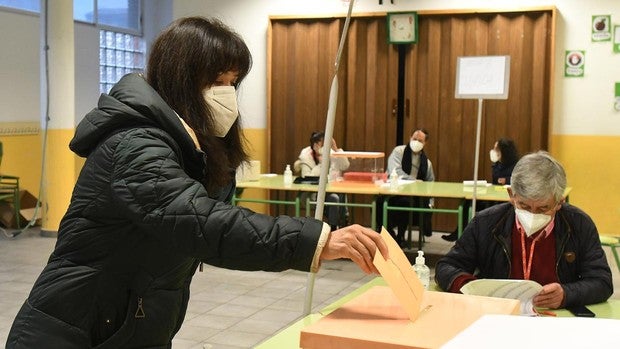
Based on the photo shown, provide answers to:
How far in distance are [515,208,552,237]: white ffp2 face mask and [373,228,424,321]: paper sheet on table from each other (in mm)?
1258

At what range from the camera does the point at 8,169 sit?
8.84 metres

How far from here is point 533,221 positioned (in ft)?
8.46

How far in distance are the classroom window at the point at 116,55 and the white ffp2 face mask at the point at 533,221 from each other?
802cm

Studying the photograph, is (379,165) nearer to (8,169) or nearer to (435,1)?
(435,1)

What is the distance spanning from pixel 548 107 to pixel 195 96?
23.7 feet

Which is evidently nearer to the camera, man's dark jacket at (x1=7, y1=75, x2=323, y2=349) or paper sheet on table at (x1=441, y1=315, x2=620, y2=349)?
paper sheet on table at (x1=441, y1=315, x2=620, y2=349)

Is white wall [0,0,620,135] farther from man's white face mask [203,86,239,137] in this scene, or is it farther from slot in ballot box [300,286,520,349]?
slot in ballot box [300,286,520,349]

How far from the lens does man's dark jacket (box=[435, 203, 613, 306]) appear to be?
2.55 meters

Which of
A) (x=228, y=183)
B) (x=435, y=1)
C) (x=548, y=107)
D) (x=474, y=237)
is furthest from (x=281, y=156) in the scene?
(x=228, y=183)

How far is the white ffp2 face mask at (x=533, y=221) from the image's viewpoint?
258cm

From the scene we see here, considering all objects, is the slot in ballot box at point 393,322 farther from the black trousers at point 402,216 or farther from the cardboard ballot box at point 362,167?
the black trousers at point 402,216

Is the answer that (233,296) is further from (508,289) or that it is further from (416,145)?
(508,289)

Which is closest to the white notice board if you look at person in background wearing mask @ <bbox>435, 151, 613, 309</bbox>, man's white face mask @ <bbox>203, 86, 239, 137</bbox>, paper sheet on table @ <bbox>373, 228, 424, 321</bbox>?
person in background wearing mask @ <bbox>435, 151, 613, 309</bbox>

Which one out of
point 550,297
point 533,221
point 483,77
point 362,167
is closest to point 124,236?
point 550,297
